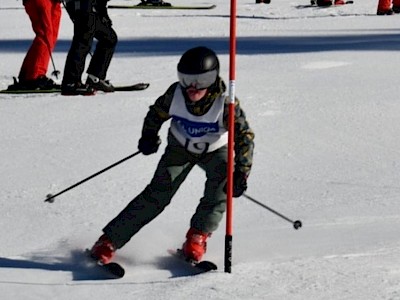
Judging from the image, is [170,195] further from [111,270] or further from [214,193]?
[111,270]

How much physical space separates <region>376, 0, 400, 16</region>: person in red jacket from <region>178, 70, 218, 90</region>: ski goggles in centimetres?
1366

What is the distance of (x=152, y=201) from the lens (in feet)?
16.5

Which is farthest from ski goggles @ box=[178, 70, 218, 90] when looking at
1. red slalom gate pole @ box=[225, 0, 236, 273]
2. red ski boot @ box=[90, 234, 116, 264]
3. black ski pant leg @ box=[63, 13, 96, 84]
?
black ski pant leg @ box=[63, 13, 96, 84]

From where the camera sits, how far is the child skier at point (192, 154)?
4.86 metres

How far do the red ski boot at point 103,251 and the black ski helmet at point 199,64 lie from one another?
0.79 meters

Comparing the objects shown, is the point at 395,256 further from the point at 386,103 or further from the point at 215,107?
the point at 386,103

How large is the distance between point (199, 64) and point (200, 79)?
6 centimetres

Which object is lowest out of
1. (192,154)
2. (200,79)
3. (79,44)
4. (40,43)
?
(40,43)

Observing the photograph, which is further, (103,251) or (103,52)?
(103,52)

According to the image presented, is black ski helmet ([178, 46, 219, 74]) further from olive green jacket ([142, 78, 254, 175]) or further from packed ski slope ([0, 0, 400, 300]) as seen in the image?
packed ski slope ([0, 0, 400, 300])

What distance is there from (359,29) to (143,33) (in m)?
2.97

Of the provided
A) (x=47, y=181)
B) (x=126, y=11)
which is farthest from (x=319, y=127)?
(x=126, y=11)

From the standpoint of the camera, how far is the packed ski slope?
15.3 feet

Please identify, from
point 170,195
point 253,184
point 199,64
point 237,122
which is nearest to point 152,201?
point 170,195
